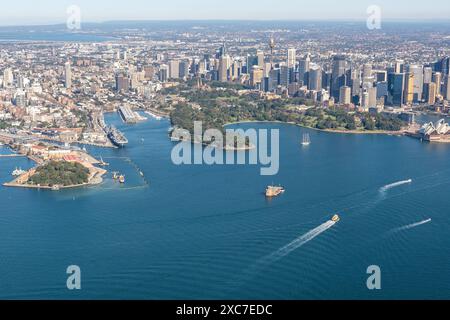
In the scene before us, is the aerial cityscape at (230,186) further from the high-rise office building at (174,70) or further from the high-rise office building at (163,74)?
the high-rise office building at (174,70)

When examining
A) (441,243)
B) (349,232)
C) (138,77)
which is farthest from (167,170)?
(138,77)

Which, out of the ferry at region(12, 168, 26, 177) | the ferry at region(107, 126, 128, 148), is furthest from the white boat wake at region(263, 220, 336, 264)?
the ferry at region(107, 126, 128, 148)

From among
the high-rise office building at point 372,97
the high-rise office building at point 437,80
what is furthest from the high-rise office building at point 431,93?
the high-rise office building at point 372,97

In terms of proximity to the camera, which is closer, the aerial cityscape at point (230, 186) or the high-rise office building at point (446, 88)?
the aerial cityscape at point (230, 186)

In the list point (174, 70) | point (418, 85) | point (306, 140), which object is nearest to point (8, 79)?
point (174, 70)

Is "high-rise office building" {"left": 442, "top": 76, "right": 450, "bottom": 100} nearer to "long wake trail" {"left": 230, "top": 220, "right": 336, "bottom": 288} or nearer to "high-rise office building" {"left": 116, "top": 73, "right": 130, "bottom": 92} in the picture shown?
"high-rise office building" {"left": 116, "top": 73, "right": 130, "bottom": 92}

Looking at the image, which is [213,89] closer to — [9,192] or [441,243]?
[9,192]
